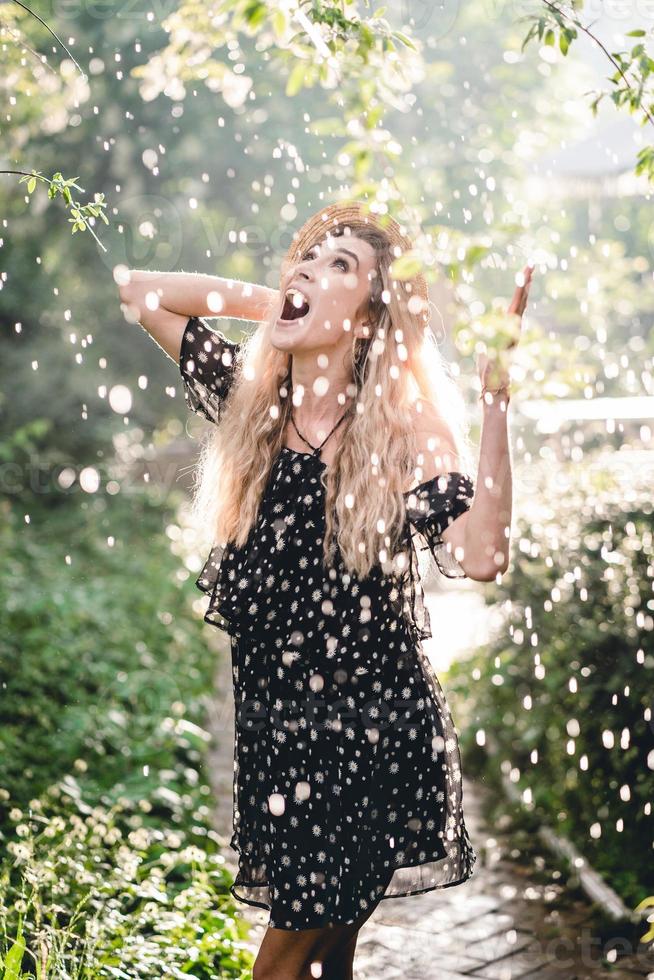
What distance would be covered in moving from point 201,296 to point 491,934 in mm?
2737

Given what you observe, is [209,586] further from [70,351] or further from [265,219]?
[265,219]

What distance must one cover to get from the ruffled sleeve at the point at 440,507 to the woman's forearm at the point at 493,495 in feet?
0.32

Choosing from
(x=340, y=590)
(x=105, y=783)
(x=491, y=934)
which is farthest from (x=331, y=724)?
(x=105, y=783)

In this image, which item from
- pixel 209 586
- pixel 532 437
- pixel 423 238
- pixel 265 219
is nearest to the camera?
pixel 423 238

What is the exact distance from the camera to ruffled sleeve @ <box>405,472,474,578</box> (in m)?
2.30

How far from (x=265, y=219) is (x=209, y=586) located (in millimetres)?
13588

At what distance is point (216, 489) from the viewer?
2.75 meters

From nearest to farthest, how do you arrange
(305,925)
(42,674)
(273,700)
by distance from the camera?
(305,925) → (273,700) → (42,674)

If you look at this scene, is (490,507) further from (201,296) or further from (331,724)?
(201,296)

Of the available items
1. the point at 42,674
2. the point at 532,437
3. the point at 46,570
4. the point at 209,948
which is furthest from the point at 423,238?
the point at 532,437

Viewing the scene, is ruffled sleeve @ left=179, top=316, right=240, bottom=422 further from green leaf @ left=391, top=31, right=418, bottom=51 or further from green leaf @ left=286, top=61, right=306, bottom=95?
green leaf @ left=391, top=31, right=418, bottom=51

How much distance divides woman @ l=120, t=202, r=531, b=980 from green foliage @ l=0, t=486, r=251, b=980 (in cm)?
88

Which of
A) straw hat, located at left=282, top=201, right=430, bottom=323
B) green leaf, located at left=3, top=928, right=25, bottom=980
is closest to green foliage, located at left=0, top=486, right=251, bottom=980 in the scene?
green leaf, located at left=3, top=928, right=25, bottom=980

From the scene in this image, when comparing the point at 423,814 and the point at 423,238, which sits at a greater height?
the point at 423,238
